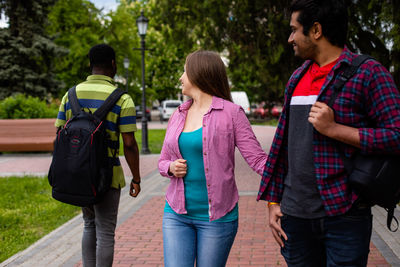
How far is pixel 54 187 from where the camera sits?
3.24 meters

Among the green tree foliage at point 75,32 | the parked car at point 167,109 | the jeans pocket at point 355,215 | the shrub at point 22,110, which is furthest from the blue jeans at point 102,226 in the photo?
the parked car at point 167,109

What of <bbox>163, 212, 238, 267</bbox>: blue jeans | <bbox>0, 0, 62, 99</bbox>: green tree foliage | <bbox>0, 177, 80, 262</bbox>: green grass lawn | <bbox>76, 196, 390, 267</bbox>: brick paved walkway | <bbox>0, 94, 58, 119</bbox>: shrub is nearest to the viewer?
<bbox>163, 212, 238, 267</bbox>: blue jeans

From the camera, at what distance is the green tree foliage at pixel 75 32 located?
3266 centimetres

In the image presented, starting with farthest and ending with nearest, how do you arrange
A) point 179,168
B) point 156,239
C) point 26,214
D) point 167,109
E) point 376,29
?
point 167,109 → point 376,29 → point 26,214 → point 156,239 → point 179,168

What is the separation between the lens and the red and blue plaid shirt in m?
1.88

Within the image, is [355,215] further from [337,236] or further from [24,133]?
[24,133]

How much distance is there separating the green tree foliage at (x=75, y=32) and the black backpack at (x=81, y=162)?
29957mm

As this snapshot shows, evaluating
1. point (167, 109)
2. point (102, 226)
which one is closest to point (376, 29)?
point (102, 226)

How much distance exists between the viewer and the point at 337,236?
2.02 m

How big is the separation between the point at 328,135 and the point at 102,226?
2.10 metres

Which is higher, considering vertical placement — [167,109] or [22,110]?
[22,110]

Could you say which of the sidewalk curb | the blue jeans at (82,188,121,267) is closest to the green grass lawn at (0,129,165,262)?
the sidewalk curb

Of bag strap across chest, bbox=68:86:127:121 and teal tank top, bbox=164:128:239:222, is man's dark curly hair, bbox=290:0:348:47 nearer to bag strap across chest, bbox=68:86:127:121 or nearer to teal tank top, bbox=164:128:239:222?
teal tank top, bbox=164:128:239:222

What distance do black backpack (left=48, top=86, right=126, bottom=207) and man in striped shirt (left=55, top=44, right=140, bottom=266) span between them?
15 cm
